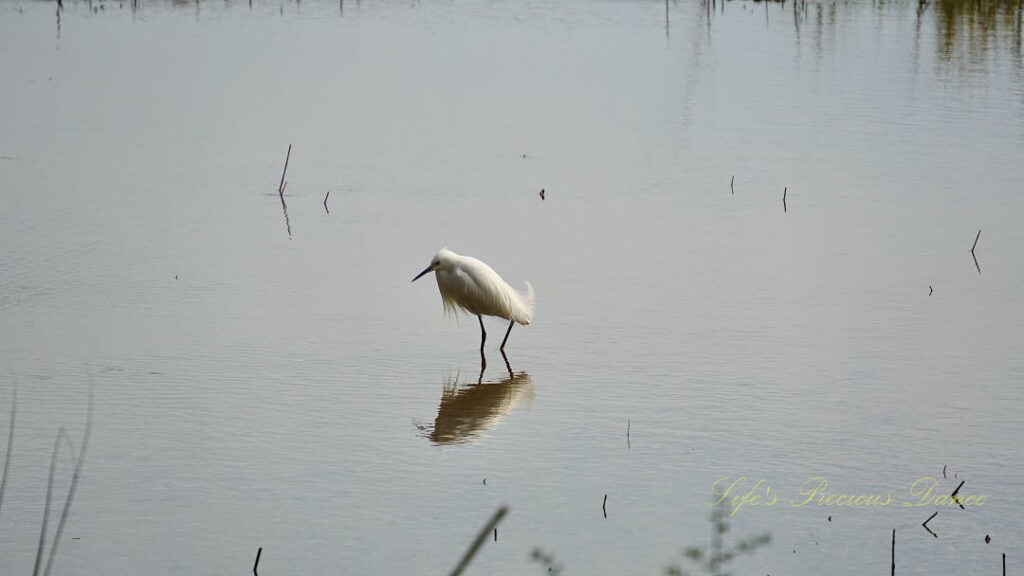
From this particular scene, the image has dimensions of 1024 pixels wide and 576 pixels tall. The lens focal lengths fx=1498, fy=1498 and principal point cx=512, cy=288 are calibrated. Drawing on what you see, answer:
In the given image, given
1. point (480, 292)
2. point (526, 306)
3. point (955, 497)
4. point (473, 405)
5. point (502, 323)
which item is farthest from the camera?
point (502, 323)

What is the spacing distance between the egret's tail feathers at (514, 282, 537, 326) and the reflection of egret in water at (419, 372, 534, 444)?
1.94 ft

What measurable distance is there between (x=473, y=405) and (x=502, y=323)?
5.46 feet

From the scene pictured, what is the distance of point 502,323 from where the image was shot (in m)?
8.55

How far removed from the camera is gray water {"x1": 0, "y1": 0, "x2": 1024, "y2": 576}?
545 cm

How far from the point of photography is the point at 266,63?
62.5 feet

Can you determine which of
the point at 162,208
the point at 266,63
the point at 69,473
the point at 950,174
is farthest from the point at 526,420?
the point at 266,63

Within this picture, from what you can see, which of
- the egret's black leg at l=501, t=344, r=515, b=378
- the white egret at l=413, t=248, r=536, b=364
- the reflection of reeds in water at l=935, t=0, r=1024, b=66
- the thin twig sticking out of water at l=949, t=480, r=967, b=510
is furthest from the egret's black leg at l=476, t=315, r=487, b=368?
the reflection of reeds in water at l=935, t=0, r=1024, b=66

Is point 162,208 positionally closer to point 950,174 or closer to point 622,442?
point 622,442

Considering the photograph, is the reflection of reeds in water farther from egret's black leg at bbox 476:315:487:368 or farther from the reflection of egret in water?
the reflection of egret in water

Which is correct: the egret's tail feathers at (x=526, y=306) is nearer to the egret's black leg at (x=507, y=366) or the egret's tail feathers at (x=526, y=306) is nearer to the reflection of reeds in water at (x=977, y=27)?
the egret's black leg at (x=507, y=366)

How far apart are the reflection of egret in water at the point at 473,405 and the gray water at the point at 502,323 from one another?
0.03 metres

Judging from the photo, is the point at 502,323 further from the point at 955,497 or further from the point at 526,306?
the point at 955,497

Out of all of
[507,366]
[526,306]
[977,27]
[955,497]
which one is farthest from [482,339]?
[977,27]

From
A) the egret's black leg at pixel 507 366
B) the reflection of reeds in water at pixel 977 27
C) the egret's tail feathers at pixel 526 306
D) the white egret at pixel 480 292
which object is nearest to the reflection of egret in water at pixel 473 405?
the egret's black leg at pixel 507 366
